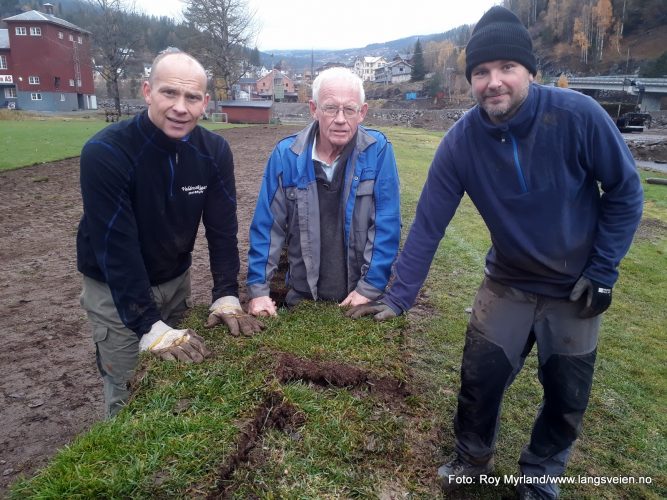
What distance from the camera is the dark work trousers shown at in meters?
3.02

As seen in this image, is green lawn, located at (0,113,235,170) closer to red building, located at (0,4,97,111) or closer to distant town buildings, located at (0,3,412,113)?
distant town buildings, located at (0,3,412,113)

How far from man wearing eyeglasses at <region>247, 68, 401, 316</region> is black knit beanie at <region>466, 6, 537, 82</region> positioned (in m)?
0.89

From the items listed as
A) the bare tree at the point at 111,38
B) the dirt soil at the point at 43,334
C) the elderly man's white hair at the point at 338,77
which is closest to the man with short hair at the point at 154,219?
the elderly man's white hair at the point at 338,77

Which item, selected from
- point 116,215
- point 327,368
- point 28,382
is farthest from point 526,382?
point 28,382

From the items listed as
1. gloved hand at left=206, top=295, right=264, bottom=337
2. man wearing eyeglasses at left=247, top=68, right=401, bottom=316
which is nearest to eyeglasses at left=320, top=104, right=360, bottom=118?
man wearing eyeglasses at left=247, top=68, right=401, bottom=316

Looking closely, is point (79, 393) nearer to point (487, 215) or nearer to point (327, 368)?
point (327, 368)

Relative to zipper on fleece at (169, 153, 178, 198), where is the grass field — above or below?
below

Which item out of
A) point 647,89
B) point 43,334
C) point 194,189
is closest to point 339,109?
point 194,189

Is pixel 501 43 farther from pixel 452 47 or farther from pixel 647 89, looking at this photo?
pixel 452 47

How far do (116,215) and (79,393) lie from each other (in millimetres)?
2565

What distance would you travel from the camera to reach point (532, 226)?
2.96 meters

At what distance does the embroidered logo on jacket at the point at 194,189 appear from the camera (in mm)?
3428

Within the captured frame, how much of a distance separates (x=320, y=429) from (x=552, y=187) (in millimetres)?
1761

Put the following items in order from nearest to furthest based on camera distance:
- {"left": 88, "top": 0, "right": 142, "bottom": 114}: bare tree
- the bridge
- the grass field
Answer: the grass field
{"left": 88, "top": 0, "right": 142, "bottom": 114}: bare tree
the bridge
